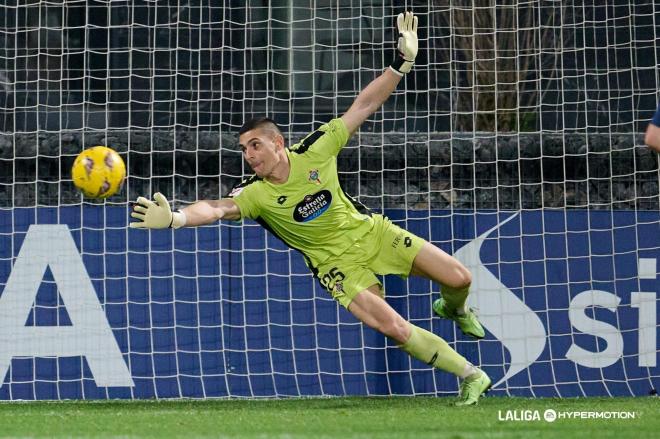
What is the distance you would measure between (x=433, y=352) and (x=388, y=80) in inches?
74.1

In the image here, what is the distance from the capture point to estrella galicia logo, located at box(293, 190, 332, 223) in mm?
8883

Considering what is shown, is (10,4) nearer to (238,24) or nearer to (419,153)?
(238,24)

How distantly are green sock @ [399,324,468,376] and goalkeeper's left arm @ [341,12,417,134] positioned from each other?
5.00 ft

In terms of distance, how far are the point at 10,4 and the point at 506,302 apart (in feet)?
18.2

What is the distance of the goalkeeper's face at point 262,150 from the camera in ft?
28.7

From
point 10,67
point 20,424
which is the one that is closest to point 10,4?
point 10,67

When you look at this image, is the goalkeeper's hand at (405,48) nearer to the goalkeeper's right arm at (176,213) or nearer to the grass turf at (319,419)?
the goalkeeper's right arm at (176,213)

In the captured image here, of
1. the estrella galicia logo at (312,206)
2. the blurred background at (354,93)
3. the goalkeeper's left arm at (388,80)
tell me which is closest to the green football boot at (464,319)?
the estrella galicia logo at (312,206)

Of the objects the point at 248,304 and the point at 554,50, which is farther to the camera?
the point at 554,50

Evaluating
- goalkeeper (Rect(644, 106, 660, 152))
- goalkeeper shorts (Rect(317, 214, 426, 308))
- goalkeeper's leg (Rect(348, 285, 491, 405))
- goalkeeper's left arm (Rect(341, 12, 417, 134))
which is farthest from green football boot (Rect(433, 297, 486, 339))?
goalkeeper (Rect(644, 106, 660, 152))

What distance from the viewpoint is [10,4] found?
12352 mm

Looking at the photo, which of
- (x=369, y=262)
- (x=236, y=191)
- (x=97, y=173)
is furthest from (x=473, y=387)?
(x=97, y=173)

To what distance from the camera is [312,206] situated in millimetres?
8906

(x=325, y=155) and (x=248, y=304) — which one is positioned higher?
(x=325, y=155)
